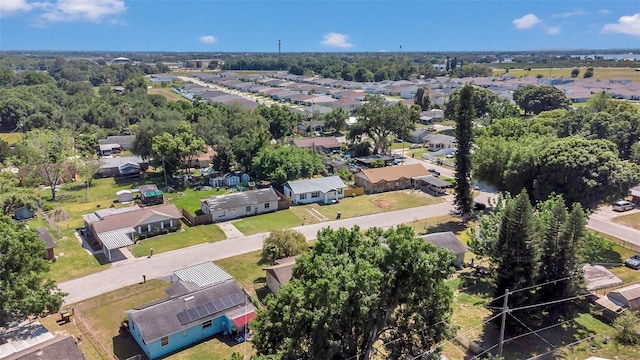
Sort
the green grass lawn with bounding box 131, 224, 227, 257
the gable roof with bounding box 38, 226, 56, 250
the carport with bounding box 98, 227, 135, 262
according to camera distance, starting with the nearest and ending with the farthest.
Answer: the gable roof with bounding box 38, 226, 56, 250, the carport with bounding box 98, 227, 135, 262, the green grass lawn with bounding box 131, 224, 227, 257

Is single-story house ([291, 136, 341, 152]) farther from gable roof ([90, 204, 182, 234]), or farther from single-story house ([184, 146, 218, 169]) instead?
gable roof ([90, 204, 182, 234])

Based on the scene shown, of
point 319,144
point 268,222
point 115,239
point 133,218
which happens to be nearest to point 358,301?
point 115,239

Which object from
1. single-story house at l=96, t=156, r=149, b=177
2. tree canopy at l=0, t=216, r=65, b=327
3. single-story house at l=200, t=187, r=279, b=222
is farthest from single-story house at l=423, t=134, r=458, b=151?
tree canopy at l=0, t=216, r=65, b=327

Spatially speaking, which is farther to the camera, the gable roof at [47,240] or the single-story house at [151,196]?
the single-story house at [151,196]

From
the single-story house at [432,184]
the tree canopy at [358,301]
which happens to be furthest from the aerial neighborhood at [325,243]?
the single-story house at [432,184]

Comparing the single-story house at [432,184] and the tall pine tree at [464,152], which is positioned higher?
the tall pine tree at [464,152]

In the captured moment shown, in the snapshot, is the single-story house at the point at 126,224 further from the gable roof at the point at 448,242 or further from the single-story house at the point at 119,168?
the gable roof at the point at 448,242

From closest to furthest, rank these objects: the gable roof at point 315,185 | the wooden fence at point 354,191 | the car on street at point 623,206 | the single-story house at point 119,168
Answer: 1. the car on street at point 623,206
2. the gable roof at point 315,185
3. the wooden fence at point 354,191
4. the single-story house at point 119,168
